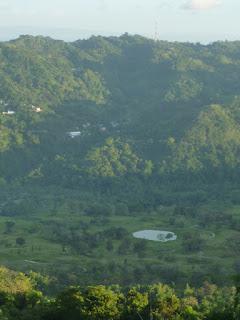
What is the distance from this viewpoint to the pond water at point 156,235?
60.0 meters

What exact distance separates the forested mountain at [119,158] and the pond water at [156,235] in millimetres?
917

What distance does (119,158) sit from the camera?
9438cm

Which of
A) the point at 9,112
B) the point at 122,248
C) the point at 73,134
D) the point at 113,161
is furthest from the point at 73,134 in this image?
the point at 122,248

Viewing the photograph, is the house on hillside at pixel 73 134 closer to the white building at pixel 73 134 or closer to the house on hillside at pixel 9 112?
the white building at pixel 73 134

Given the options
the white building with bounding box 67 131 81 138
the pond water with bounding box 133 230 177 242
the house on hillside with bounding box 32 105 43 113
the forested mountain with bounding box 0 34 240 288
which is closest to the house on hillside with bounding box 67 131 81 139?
the white building with bounding box 67 131 81 138

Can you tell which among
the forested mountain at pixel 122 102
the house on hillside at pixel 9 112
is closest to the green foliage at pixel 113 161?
the forested mountain at pixel 122 102

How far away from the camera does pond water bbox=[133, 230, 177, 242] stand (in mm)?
60034

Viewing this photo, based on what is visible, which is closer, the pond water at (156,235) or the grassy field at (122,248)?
the grassy field at (122,248)

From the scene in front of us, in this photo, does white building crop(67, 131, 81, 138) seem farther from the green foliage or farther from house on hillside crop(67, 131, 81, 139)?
the green foliage

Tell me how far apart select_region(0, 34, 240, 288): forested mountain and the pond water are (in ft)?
3.01

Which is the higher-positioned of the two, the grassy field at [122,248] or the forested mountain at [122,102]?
the forested mountain at [122,102]

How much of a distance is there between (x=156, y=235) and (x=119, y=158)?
33.4 m

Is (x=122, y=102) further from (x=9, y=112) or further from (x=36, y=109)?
(x=9, y=112)

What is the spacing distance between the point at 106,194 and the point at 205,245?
32.1 metres
